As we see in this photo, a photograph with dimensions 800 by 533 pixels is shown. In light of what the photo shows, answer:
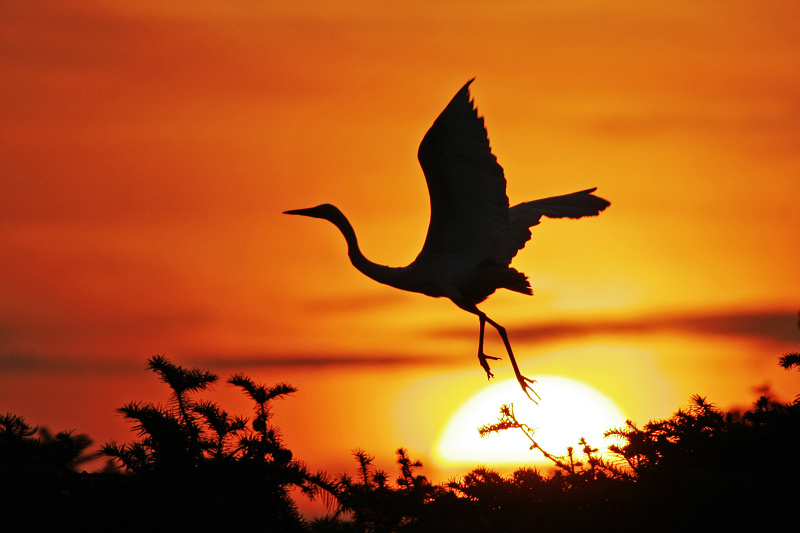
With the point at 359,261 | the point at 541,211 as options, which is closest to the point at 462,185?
the point at 359,261

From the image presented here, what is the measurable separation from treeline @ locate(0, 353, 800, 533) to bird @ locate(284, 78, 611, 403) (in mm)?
3811

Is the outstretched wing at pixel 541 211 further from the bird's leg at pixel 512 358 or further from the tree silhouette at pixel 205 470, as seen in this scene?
the tree silhouette at pixel 205 470

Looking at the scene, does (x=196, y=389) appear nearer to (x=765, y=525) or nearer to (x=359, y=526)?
(x=359, y=526)

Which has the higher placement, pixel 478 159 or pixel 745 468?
pixel 478 159

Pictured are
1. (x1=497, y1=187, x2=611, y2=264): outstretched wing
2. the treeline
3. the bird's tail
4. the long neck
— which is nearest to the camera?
the treeline

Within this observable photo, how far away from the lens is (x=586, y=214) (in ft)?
35.7

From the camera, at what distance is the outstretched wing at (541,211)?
9.70 m

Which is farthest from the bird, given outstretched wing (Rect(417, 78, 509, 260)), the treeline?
the treeline

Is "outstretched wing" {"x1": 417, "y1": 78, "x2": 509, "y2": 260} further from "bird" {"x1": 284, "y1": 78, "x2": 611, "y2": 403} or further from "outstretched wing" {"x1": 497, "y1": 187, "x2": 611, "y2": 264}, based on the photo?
"outstretched wing" {"x1": 497, "y1": 187, "x2": 611, "y2": 264}

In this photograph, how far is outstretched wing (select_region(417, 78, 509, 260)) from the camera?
8430 mm

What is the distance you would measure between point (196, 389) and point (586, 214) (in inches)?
288

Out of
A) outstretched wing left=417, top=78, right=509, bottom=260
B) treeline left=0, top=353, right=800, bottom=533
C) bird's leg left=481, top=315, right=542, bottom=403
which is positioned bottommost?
treeline left=0, top=353, right=800, bottom=533

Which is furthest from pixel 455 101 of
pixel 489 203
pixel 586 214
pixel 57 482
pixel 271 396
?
pixel 57 482

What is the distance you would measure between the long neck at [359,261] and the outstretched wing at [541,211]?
1.42 m
